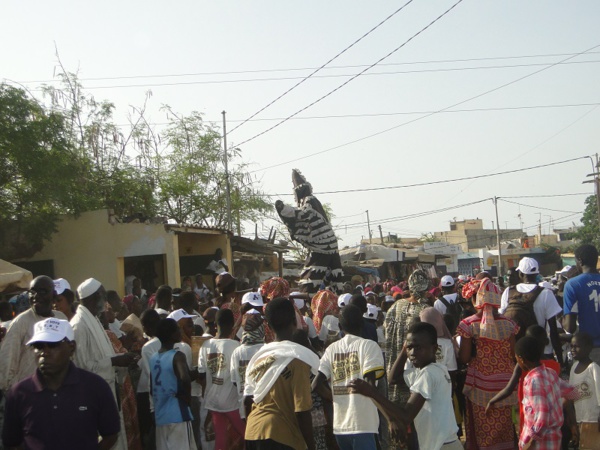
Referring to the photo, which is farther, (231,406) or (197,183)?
(197,183)

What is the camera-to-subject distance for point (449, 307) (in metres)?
10.4

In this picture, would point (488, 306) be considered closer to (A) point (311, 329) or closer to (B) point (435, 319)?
(B) point (435, 319)

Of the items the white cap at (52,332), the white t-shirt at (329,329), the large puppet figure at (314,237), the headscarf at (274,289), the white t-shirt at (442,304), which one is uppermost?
the large puppet figure at (314,237)

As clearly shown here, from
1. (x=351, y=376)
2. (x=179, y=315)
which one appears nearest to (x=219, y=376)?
(x=351, y=376)

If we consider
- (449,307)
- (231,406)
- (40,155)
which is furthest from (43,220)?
(231,406)

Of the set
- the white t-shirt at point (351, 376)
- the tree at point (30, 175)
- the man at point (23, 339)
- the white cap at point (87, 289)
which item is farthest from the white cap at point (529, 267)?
the tree at point (30, 175)

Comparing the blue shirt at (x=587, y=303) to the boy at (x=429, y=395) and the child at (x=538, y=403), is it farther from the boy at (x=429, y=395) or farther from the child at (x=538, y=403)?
the boy at (x=429, y=395)

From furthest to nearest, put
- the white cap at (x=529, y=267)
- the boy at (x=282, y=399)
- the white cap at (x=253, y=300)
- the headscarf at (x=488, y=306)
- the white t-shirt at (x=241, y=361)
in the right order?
the white cap at (x=529, y=267)
the white cap at (x=253, y=300)
the headscarf at (x=488, y=306)
the white t-shirt at (x=241, y=361)
the boy at (x=282, y=399)

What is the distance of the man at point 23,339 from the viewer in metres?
6.03

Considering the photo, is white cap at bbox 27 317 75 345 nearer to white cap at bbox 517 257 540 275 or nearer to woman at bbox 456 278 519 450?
woman at bbox 456 278 519 450

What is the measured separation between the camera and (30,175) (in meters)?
17.8

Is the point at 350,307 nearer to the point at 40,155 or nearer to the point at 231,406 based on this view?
the point at 231,406

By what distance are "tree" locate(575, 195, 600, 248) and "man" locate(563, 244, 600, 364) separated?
52.0 m

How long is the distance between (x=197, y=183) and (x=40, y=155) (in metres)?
19.2
